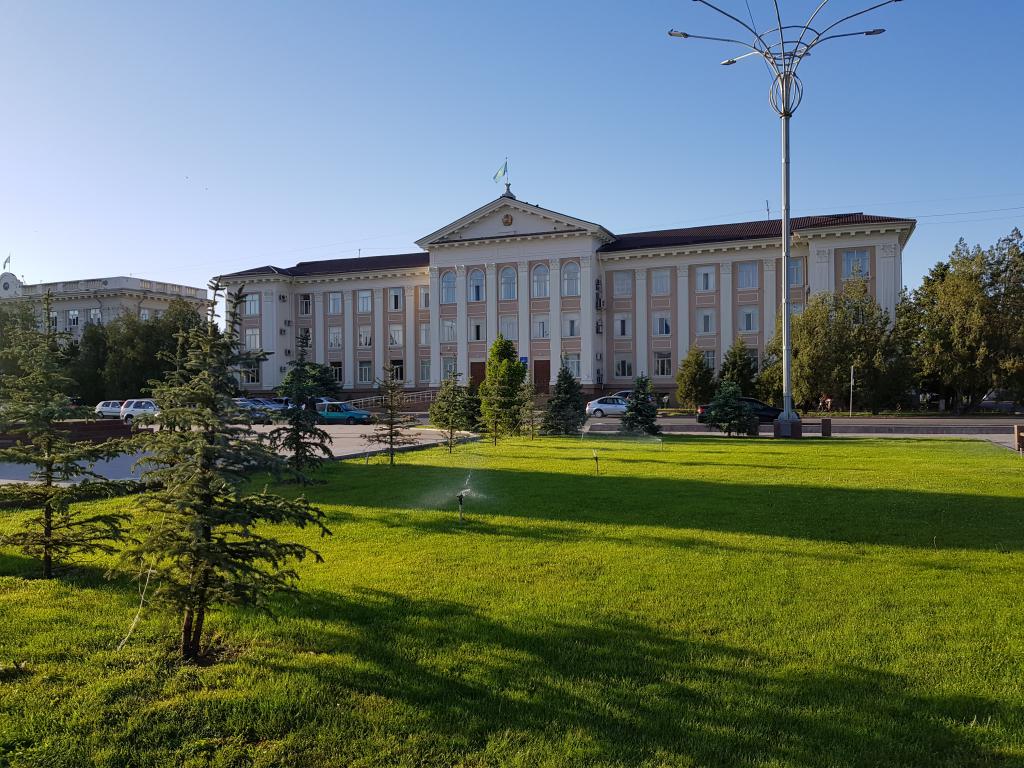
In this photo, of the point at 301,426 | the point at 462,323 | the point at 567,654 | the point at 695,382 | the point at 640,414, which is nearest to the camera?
the point at 567,654

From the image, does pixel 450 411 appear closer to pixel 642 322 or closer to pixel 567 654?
pixel 567 654

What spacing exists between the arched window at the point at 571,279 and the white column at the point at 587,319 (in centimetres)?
35

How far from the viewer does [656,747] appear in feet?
12.8

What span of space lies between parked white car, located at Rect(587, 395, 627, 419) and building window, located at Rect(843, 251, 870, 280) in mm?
18225

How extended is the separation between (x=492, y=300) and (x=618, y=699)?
55118 mm

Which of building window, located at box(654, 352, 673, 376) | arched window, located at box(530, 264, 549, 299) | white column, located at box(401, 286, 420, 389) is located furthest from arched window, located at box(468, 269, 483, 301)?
building window, located at box(654, 352, 673, 376)

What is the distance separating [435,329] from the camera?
2414 inches

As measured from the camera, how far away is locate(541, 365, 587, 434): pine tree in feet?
98.3

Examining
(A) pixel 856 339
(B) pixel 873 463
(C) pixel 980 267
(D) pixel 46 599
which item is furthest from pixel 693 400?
(D) pixel 46 599

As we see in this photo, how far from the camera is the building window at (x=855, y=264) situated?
49281 mm

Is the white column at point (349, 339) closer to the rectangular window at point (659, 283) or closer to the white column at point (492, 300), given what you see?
the white column at point (492, 300)

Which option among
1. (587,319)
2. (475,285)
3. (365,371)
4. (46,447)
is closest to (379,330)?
(365,371)

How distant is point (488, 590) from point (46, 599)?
4.05m

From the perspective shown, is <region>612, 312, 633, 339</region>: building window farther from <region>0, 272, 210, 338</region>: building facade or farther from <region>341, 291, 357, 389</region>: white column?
<region>0, 272, 210, 338</region>: building facade
